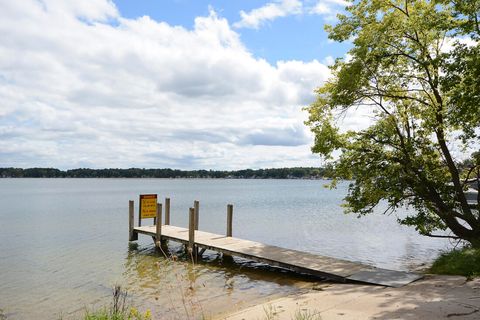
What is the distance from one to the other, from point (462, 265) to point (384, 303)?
3796 millimetres

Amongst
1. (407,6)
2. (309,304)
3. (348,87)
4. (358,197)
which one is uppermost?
(407,6)

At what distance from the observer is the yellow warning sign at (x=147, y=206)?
22.1 meters

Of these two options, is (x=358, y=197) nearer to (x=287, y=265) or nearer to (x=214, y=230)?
(x=287, y=265)

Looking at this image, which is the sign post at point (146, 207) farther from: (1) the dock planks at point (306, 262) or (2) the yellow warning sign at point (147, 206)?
(1) the dock planks at point (306, 262)

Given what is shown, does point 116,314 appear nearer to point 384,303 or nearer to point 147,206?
point 384,303

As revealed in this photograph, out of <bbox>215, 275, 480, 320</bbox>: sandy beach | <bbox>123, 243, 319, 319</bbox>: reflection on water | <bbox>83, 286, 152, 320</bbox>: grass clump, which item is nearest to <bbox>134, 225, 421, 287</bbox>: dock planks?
<bbox>123, 243, 319, 319</bbox>: reflection on water

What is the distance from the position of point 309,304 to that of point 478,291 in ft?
11.1

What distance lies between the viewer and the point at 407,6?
532 inches

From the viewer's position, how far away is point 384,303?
26.9 ft

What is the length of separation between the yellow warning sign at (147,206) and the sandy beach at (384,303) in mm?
13480

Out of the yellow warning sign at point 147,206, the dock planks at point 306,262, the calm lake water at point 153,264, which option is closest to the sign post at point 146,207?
the yellow warning sign at point 147,206

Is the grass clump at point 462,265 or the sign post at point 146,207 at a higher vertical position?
the sign post at point 146,207

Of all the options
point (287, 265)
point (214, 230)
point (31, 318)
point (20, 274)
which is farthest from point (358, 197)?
point (214, 230)

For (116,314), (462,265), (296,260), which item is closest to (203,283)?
(296,260)
